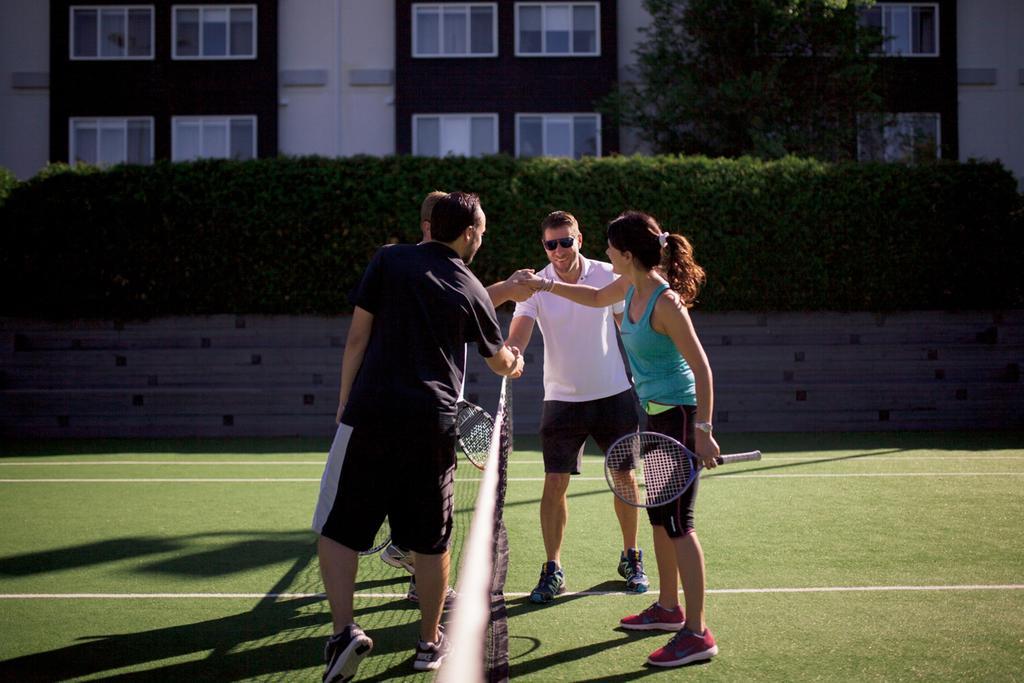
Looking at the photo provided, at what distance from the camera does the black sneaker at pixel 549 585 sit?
613cm

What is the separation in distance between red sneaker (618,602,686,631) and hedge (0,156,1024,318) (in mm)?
11784

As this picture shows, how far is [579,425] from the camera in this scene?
645 cm

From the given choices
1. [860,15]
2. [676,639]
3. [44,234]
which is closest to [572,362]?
[676,639]

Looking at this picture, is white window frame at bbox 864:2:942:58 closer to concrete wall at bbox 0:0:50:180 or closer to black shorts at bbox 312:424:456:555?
concrete wall at bbox 0:0:50:180

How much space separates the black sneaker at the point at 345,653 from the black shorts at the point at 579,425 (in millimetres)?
2353

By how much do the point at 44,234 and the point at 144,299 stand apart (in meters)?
2.07

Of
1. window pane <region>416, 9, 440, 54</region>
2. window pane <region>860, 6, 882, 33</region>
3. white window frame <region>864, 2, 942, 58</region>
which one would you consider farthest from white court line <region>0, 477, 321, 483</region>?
window pane <region>860, 6, 882, 33</region>

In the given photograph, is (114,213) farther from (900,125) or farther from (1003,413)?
(900,125)

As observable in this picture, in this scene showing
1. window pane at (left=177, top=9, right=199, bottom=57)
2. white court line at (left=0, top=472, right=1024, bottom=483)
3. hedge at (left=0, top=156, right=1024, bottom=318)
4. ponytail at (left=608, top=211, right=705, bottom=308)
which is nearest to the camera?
ponytail at (left=608, top=211, right=705, bottom=308)

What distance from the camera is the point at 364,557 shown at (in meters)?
7.88

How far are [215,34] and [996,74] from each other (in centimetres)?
1996

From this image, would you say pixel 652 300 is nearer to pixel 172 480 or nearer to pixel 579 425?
pixel 579 425

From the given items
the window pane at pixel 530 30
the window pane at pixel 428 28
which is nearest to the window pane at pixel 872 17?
the window pane at pixel 530 30

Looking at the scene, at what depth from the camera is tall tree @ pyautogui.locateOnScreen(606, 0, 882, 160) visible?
22656 mm
